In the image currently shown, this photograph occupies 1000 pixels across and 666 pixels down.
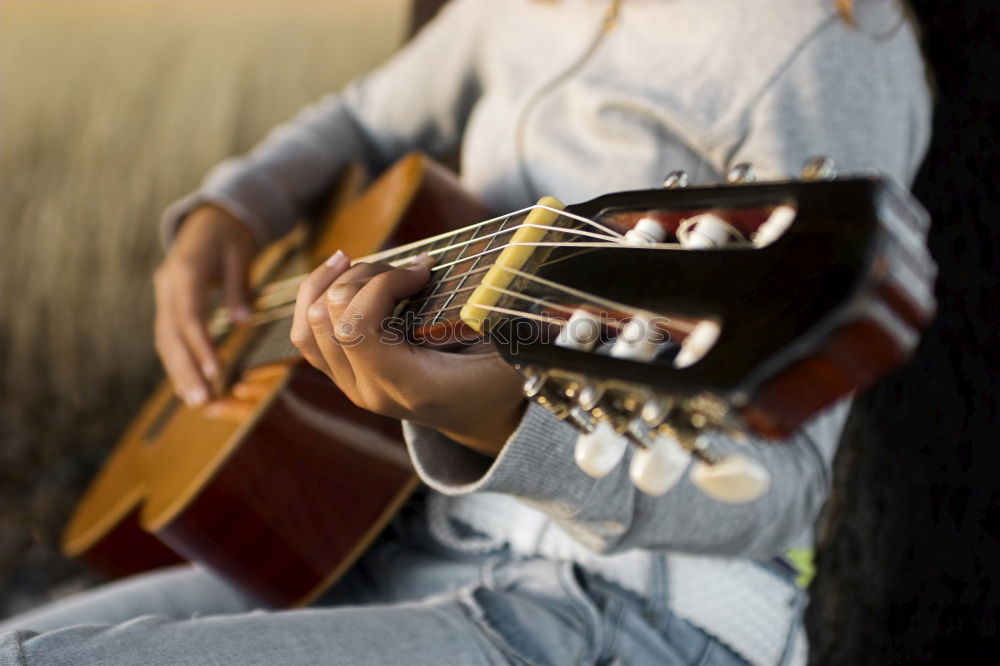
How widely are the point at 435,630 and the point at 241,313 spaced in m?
0.44

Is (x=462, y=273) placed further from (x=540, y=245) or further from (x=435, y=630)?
(x=435, y=630)

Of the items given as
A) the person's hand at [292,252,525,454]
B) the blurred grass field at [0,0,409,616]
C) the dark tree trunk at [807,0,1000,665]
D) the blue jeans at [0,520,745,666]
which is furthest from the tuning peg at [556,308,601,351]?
the blurred grass field at [0,0,409,616]

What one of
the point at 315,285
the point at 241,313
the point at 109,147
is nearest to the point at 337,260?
the point at 315,285

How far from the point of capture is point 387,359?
1.33 ft

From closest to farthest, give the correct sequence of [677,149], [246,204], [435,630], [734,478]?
1. [734,478]
2. [435,630]
3. [677,149]
4. [246,204]

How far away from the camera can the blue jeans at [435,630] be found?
1.57 feet

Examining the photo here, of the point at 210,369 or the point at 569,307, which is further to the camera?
the point at 210,369

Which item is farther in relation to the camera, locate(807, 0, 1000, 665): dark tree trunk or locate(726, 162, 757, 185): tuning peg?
locate(807, 0, 1000, 665): dark tree trunk

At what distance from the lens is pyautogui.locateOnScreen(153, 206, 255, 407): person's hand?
778 millimetres

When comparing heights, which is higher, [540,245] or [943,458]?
[540,245]

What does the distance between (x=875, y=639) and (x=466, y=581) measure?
368mm

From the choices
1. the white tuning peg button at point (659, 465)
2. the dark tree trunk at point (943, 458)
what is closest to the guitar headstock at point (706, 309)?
the white tuning peg button at point (659, 465)

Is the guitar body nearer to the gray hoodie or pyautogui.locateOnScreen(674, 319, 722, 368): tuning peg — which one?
the gray hoodie

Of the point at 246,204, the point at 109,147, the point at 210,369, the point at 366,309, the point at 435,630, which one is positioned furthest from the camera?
the point at 109,147
